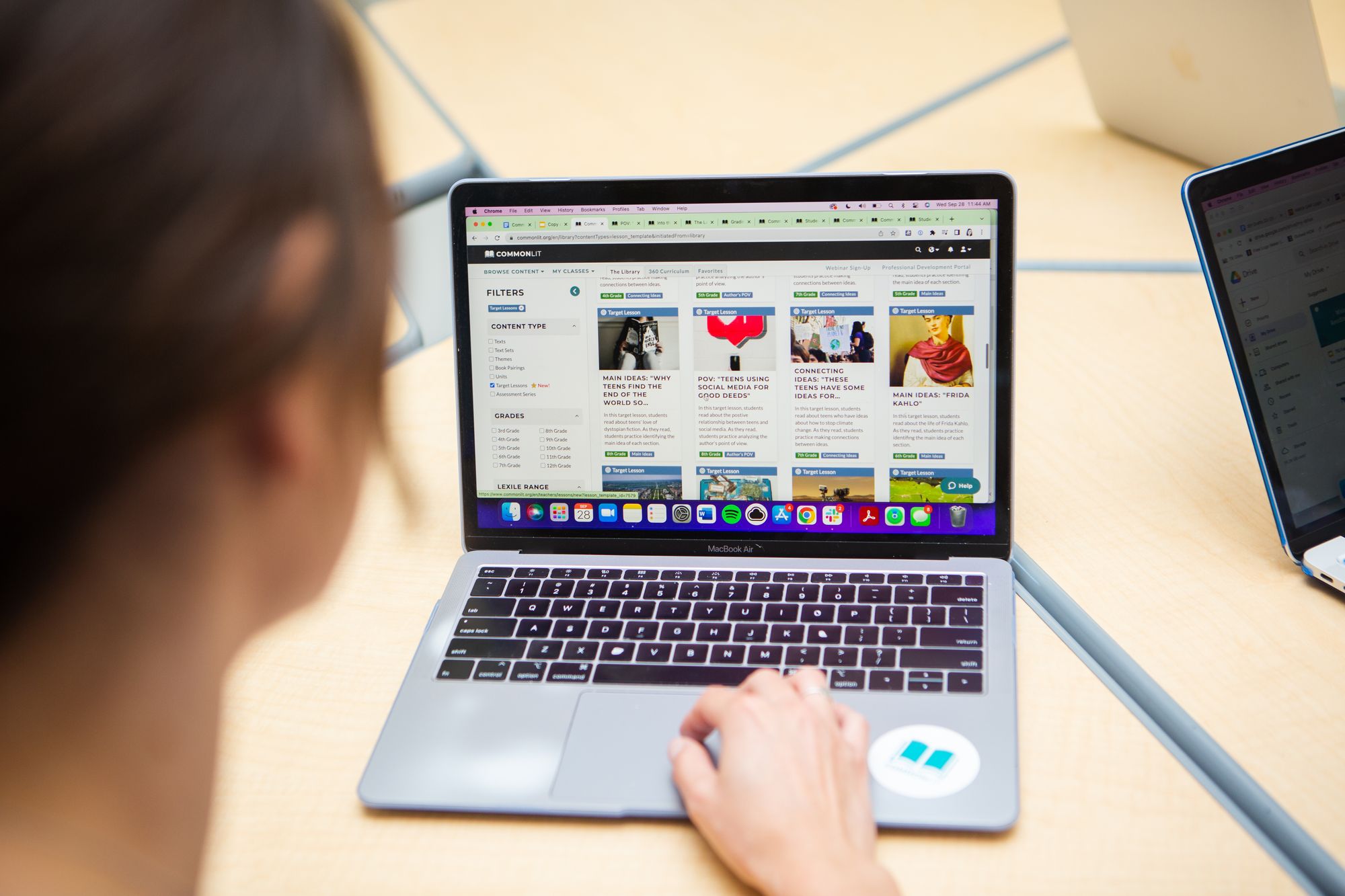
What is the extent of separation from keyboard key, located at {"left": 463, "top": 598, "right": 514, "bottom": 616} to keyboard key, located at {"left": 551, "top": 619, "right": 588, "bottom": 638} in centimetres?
4

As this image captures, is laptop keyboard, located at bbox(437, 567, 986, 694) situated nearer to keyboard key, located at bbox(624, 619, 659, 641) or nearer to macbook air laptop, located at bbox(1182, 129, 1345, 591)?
keyboard key, located at bbox(624, 619, 659, 641)

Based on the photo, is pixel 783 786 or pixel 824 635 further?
pixel 824 635

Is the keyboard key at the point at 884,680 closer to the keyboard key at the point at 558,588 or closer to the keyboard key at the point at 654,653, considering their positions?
the keyboard key at the point at 654,653

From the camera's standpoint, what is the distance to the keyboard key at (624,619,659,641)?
2.73 feet

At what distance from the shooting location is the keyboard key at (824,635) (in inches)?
31.9

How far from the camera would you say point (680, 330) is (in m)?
0.90

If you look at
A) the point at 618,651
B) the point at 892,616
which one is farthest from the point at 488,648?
the point at 892,616

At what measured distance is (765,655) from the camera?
80 cm

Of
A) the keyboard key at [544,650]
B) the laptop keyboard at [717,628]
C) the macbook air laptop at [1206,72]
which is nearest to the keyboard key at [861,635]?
the laptop keyboard at [717,628]

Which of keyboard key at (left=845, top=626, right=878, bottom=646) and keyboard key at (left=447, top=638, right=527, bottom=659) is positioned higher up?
keyboard key at (left=845, top=626, right=878, bottom=646)

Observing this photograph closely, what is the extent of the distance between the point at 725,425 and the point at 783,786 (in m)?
0.34

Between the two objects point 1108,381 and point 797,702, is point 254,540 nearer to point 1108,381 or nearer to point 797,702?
point 797,702

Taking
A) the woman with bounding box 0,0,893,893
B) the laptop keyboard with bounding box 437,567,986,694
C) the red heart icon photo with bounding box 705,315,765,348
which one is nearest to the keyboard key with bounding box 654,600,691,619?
the laptop keyboard with bounding box 437,567,986,694

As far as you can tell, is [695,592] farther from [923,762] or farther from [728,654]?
[923,762]
